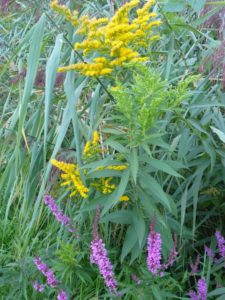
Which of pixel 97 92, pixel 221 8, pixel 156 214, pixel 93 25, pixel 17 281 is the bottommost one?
pixel 17 281

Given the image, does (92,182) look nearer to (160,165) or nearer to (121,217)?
(121,217)

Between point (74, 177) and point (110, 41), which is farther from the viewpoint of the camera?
point (74, 177)

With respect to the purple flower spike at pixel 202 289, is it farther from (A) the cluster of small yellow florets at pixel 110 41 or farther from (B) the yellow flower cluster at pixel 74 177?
(A) the cluster of small yellow florets at pixel 110 41

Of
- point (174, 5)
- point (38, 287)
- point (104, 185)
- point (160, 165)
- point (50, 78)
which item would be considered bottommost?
point (38, 287)

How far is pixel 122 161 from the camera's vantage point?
1.67 m

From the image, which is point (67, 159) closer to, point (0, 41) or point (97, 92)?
point (97, 92)

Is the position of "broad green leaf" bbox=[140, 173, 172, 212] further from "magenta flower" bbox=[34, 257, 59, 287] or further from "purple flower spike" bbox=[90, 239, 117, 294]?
"magenta flower" bbox=[34, 257, 59, 287]

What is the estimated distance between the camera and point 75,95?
68.9 inches

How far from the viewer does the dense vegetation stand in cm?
151

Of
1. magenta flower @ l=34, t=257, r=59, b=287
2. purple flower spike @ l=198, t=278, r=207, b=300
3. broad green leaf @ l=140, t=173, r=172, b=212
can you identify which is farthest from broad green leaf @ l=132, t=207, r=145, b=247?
magenta flower @ l=34, t=257, r=59, b=287

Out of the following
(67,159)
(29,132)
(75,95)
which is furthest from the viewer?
(29,132)

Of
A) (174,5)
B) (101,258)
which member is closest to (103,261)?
(101,258)

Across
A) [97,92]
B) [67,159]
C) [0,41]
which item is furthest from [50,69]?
[0,41]

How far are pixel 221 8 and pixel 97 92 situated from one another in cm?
55
